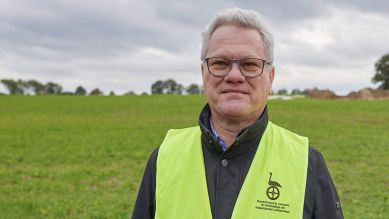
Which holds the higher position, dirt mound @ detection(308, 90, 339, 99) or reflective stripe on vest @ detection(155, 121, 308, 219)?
dirt mound @ detection(308, 90, 339, 99)

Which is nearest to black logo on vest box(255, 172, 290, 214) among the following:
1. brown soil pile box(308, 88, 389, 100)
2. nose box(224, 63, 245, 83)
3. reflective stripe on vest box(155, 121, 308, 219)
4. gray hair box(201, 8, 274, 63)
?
reflective stripe on vest box(155, 121, 308, 219)

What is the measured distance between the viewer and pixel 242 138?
8.61 ft

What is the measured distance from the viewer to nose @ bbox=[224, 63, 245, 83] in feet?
A: 8.70

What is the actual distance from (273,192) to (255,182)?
0.11 meters

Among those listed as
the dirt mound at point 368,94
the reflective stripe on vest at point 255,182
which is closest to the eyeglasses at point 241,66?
the reflective stripe on vest at point 255,182

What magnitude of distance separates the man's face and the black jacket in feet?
0.38

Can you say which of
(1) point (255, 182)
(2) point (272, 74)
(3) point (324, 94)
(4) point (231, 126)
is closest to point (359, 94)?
(3) point (324, 94)

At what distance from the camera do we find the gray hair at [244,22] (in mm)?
2705

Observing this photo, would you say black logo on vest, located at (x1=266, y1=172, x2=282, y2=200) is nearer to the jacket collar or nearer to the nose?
the jacket collar

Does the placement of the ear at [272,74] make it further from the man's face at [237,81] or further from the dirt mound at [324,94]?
the dirt mound at [324,94]

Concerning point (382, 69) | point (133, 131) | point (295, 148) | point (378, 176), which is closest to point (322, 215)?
point (295, 148)

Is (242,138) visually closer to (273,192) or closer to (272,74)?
(273,192)

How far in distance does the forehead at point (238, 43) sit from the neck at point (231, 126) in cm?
36

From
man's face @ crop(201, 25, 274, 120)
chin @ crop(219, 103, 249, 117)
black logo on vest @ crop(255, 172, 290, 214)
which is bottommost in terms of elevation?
black logo on vest @ crop(255, 172, 290, 214)
